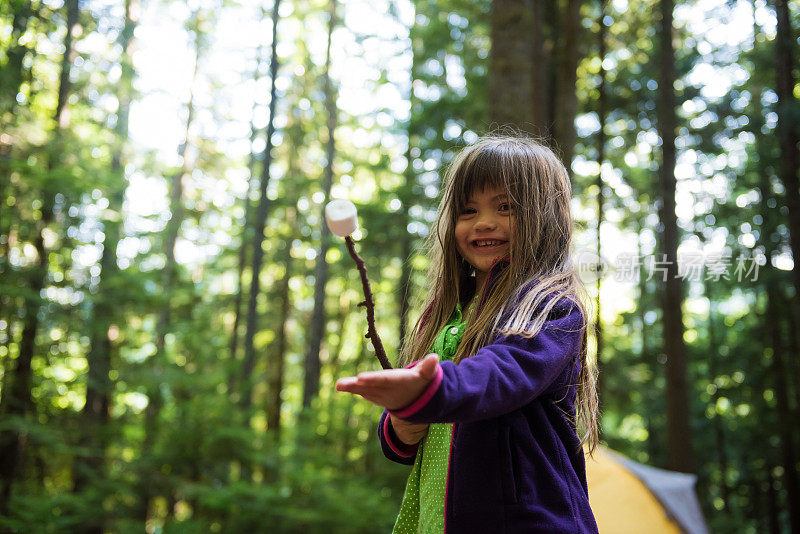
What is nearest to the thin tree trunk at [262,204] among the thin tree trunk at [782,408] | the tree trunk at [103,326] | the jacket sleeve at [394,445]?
the tree trunk at [103,326]

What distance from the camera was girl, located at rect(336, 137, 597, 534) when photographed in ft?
3.77

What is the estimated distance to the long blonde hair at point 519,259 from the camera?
57.8 inches

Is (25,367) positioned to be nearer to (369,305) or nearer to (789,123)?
(369,305)

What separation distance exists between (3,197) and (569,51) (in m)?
6.45

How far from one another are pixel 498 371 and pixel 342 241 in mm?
6980

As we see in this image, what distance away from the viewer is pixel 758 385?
12.6 meters

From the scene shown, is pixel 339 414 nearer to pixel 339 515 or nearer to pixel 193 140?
pixel 339 515

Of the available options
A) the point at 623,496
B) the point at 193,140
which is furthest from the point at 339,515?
the point at 193,140

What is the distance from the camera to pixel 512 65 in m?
5.22

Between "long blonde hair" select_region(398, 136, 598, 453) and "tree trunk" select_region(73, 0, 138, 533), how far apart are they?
19.3 ft

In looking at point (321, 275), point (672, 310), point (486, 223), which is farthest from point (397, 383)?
point (321, 275)

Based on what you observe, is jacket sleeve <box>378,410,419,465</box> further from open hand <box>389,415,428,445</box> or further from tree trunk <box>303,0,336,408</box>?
tree trunk <box>303,0,336,408</box>

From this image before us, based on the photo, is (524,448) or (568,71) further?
(568,71)

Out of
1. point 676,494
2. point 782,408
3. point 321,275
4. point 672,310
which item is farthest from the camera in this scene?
point 321,275
